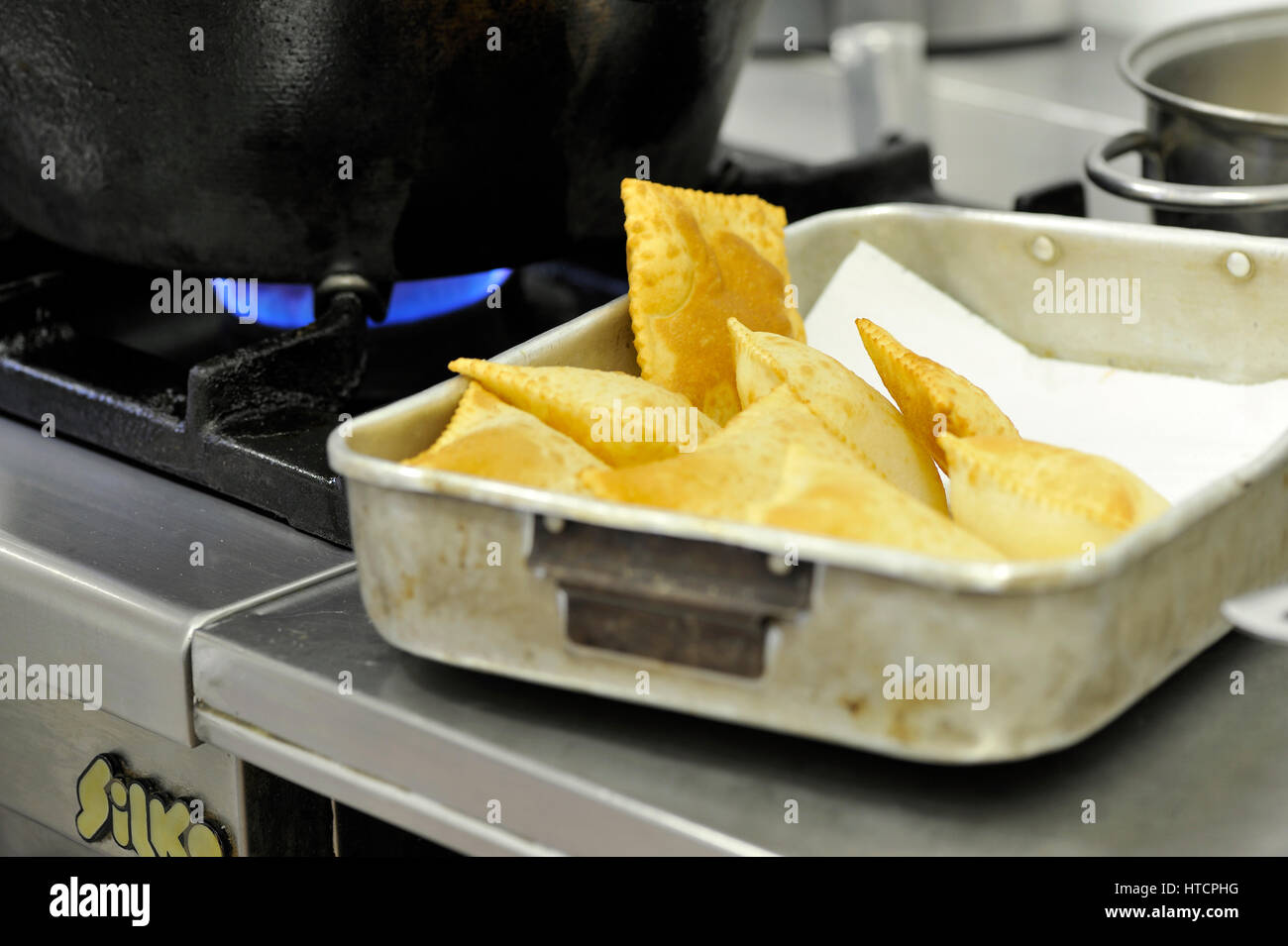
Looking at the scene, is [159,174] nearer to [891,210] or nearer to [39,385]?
[39,385]

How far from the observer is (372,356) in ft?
3.34

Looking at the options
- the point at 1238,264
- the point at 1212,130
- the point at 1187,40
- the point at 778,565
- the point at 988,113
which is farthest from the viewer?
the point at 988,113

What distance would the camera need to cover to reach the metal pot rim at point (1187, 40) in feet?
3.31

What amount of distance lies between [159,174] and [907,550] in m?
0.51

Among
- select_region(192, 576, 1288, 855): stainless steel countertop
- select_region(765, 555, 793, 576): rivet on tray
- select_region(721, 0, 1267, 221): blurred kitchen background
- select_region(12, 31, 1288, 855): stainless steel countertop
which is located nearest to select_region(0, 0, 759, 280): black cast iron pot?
select_region(12, 31, 1288, 855): stainless steel countertop

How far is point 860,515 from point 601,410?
15 centimetres

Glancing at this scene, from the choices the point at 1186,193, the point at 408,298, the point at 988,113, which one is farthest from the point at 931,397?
the point at 988,113

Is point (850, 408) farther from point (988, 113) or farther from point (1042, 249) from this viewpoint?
point (988, 113)

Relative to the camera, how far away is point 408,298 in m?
→ 1.01

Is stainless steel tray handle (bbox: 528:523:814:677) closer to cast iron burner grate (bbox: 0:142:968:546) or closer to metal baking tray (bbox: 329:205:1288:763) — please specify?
metal baking tray (bbox: 329:205:1288:763)

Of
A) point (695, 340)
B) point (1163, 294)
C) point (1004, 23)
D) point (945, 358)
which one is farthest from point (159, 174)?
point (1004, 23)

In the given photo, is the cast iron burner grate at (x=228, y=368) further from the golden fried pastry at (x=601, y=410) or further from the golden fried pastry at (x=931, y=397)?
the golden fried pastry at (x=931, y=397)

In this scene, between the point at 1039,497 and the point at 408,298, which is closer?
the point at 1039,497

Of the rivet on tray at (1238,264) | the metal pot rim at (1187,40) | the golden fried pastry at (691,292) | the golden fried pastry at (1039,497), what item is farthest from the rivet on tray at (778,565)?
the metal pot rim at (1187,40)
